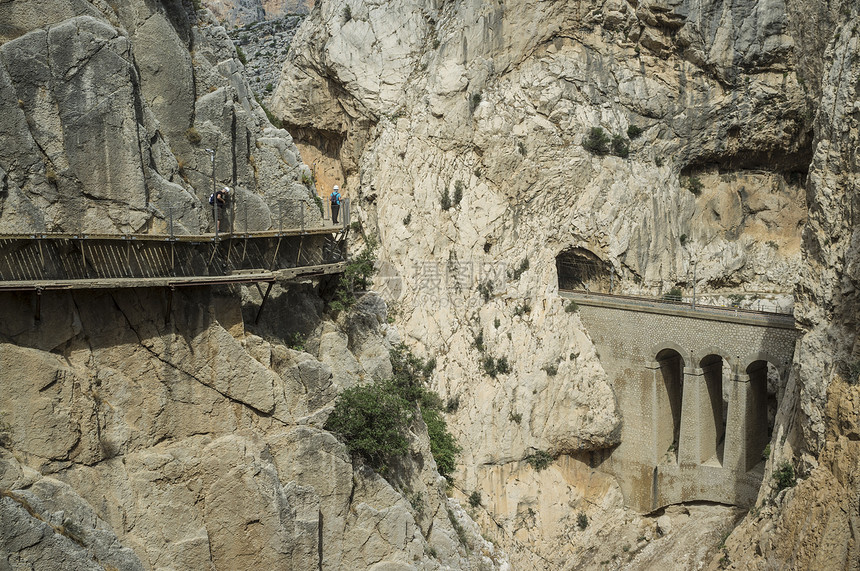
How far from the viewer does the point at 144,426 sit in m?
25.9

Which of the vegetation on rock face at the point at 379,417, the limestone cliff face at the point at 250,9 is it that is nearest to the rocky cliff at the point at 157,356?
the vegetation on rock face at the point at 379,417

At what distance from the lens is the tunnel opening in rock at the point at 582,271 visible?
5581cm

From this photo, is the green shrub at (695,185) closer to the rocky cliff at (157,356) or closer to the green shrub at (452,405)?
the green shrub at (452,405)

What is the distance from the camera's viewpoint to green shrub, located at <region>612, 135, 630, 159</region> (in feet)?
182

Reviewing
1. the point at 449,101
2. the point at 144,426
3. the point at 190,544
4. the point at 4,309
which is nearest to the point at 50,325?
the point at 4,309

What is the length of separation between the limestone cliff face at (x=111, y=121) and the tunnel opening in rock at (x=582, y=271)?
30.1 metres

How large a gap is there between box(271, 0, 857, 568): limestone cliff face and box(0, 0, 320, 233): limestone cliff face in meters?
24.3

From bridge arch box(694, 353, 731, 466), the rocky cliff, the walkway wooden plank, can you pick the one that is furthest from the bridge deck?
the walkway wooden plank

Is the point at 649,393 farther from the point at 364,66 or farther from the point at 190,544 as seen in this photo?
the point at 190,544

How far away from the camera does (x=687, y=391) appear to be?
49.4 meters

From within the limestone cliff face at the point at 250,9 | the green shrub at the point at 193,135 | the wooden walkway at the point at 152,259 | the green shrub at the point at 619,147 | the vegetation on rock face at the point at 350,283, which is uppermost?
the limestone cliff face at the point at 250,9

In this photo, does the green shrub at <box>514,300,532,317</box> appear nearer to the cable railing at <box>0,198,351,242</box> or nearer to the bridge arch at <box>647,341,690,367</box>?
the bridge arch at <box>647,341,690,367</box>

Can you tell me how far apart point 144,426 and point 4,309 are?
5.27m

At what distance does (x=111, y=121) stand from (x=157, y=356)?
7130 mm
